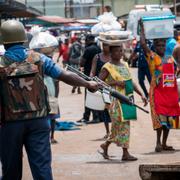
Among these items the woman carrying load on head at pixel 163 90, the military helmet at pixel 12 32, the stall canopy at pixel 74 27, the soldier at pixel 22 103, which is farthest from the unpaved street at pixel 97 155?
the stall canopy at pixel 74 27

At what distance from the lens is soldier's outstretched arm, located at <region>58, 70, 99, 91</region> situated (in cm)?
622

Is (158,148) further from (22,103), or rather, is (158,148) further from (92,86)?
(22,103)

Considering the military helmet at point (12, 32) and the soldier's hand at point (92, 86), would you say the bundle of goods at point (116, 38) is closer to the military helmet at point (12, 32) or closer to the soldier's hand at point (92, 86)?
the soldier's hand at point (92, 86)

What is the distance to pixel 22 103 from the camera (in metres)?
6.07

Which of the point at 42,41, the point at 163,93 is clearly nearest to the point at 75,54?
the point at 163,93

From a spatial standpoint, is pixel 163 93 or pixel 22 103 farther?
pixel 163 93

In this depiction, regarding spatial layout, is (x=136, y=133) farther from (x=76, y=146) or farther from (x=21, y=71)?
(x=21, y=71)

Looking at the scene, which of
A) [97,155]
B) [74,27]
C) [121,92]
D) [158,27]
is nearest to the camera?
[121,92]

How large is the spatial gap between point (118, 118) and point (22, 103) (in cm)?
351

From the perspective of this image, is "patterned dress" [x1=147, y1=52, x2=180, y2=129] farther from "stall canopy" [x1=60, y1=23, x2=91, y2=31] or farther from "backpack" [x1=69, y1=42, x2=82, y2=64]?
"stall canopy" [x1=60, y1=23, x2=91, y2=31]

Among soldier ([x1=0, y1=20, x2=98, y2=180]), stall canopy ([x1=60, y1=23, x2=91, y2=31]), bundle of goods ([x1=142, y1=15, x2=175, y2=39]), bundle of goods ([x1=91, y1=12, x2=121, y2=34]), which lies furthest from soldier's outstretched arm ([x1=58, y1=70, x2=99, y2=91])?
stall canopy ([x1=60, y1=23, x2=91, y2=31])

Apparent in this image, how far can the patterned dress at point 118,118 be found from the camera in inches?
372

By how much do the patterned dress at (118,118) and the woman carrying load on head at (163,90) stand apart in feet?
2.26

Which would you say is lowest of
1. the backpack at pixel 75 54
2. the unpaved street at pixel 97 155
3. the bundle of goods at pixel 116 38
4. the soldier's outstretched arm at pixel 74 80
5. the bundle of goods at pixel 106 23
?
the backpack at pixel 75 54
